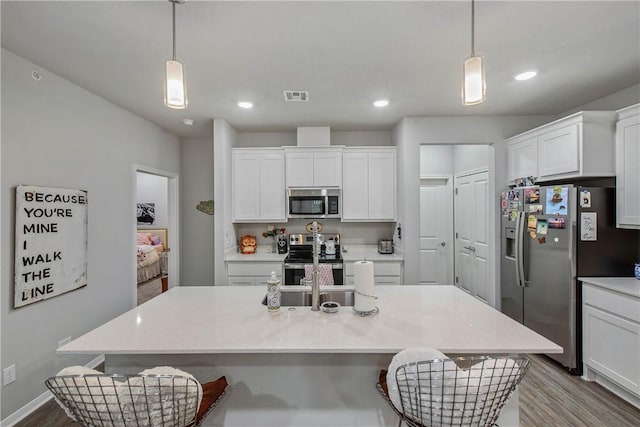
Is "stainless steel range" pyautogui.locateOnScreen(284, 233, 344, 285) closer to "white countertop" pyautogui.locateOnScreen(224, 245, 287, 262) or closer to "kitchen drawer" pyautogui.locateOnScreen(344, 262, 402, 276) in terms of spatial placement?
"white countertop" pyautogui.locateOnScreen(224, 245, 287, 262)

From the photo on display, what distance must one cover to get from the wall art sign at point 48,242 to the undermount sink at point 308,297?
5.98 feet

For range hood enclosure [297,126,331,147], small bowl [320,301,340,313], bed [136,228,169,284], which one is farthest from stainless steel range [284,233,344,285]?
bed [136,228,169,284]

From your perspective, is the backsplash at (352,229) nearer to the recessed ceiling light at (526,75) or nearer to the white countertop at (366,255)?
the white countertop at (366,255)

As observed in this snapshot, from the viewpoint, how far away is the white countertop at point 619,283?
7.24 feet

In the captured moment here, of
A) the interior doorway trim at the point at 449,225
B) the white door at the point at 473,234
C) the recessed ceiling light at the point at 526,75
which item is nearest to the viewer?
the recessed ceiling light at the point at 526,75

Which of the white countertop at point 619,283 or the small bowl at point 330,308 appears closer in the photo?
the small bowl at point 330,308

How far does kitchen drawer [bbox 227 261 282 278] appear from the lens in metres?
3.76

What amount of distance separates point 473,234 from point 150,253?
19.9 feet

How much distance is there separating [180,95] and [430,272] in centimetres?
455

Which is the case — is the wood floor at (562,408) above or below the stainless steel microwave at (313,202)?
below

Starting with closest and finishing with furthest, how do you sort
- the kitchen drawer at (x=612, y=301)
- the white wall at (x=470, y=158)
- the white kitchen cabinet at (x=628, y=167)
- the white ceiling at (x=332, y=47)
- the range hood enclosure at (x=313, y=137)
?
the white ceiling at (x=332, y=47) < the kitchen drawer at (x=612, y=301) < the white kitchen cabinet at (x=628, y=167) < the white wall at (x=470, y=158) < the range hood enclosure at (x=313, y=137)

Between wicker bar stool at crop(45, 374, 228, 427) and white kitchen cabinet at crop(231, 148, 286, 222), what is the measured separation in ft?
10.2

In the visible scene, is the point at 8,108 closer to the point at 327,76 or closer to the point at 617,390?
the point at 327,76

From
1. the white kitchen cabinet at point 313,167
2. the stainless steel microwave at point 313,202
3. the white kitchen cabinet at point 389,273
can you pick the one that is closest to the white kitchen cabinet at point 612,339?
the white kitchen cabinet at point 389,273
